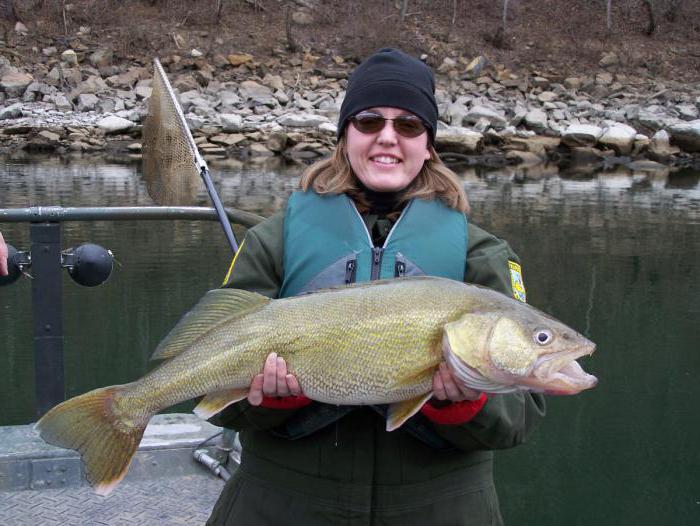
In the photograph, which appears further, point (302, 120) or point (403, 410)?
point (302, 120)

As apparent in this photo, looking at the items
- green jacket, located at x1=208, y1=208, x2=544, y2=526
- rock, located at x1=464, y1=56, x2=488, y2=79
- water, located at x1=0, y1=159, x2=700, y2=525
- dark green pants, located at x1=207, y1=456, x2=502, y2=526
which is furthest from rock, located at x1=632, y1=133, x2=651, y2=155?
dark green pants, located at x1=207, y1=456, x2=502, y2=526

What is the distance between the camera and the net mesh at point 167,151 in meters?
5.81

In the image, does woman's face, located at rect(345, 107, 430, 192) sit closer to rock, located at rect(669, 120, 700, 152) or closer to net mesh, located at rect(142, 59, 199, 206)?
net mesh, located at rect(142, 59, 199, 206)

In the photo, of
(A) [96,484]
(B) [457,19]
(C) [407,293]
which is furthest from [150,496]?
(B) [457,19]

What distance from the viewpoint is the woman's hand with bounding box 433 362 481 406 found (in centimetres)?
254

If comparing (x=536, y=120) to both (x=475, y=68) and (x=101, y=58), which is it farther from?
(x=101, y=58)

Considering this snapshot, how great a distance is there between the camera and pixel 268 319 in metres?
2.69

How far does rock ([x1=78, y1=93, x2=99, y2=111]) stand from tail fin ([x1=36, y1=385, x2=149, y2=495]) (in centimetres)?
3113

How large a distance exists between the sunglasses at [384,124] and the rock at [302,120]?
92.3 feet

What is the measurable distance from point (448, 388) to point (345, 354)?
0.31 metres

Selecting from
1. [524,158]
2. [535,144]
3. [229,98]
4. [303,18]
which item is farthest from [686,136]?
[303,18]

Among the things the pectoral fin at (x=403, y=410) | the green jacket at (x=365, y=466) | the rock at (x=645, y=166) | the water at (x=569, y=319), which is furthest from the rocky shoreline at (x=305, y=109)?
the pectoral fin at (x=403, y=410)

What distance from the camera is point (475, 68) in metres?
37.7

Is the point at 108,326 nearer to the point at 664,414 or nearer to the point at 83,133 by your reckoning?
the point at 664,414
